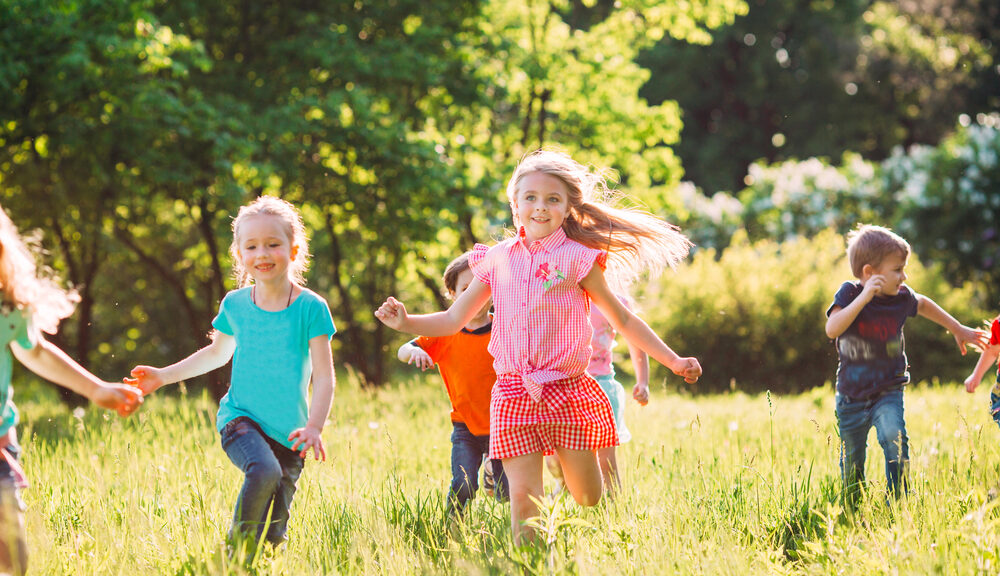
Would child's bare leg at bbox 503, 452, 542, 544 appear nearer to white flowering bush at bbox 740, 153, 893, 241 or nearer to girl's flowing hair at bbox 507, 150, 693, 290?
girl's flowing hair at bbox 507, 150, 693, 290

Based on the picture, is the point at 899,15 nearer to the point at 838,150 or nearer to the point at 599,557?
the point at 838,150

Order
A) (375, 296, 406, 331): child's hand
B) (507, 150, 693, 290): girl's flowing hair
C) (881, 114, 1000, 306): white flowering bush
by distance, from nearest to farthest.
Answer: (375, 296, 406, 331): child's hand
(507, 150, 693, 290): girl's flowing hair
(881, 114, 1000, 306): white flowering bush

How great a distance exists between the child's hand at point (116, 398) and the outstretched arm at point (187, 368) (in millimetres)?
544

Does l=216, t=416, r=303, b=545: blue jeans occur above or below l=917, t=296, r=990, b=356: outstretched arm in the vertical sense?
below

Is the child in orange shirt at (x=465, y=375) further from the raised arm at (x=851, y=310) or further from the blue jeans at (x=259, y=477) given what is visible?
the raised arm at (x=851, y=310)

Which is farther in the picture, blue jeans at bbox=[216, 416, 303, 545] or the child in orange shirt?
the child in orange shirt

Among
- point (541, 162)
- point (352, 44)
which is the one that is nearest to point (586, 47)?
point (352, 44)

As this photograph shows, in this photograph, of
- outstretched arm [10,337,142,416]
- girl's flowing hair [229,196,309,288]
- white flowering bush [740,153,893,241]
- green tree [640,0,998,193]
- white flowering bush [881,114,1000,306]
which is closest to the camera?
outstretched arm [10,337,142,416]

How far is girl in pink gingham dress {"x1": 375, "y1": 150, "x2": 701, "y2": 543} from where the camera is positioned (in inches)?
142

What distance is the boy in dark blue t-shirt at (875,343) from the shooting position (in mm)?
4414

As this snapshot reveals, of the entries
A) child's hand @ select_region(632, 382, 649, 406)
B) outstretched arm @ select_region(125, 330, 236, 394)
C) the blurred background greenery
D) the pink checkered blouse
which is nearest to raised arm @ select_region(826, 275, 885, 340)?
child's hand @ select_region(632, 382, 649, 406)

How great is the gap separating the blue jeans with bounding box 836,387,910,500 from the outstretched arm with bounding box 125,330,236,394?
2734mm

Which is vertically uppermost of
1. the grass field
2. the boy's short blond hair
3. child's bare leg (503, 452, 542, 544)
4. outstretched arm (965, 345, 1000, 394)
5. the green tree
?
the green tree

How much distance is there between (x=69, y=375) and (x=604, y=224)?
2.15 m
